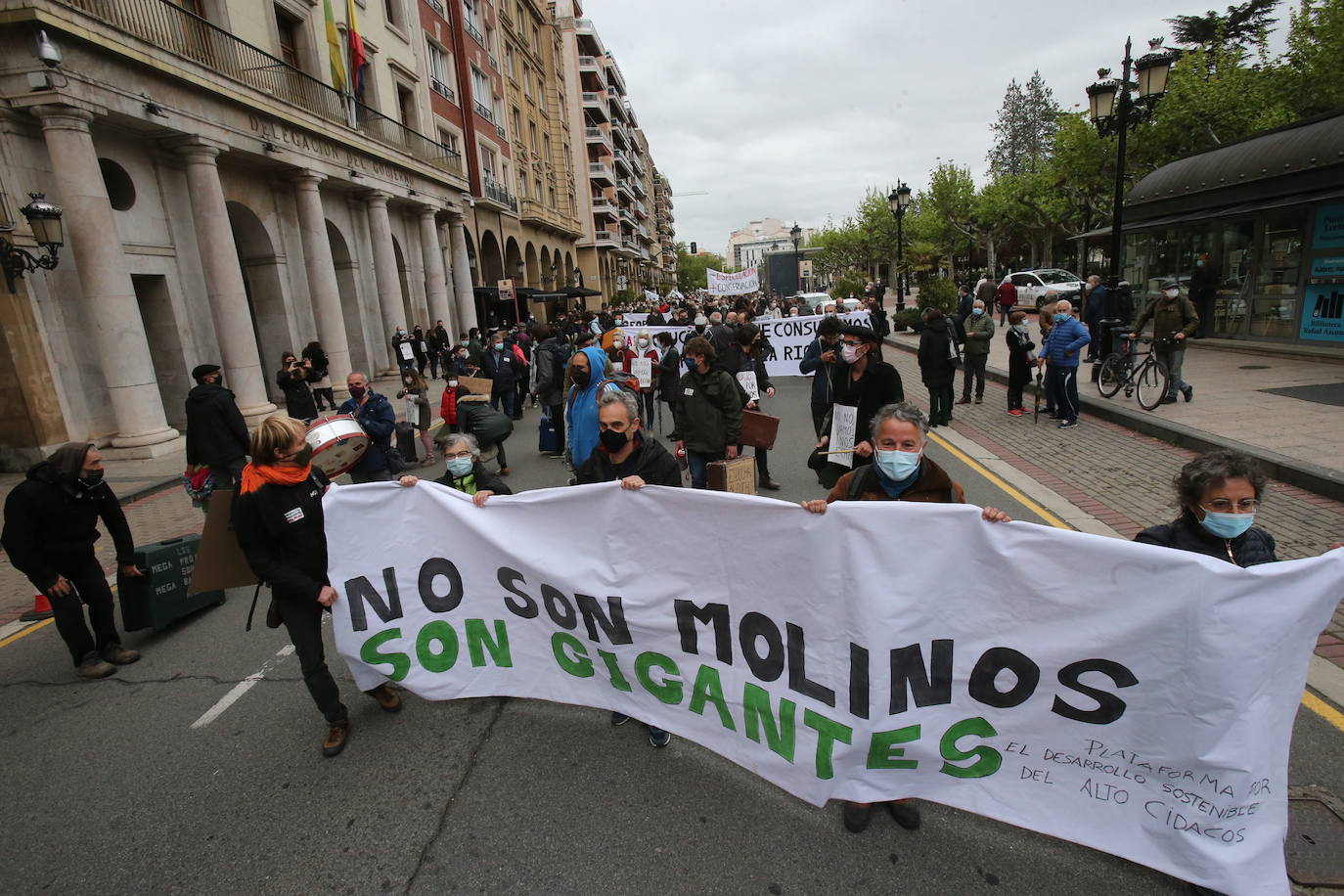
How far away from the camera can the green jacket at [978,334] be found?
37.9 feet

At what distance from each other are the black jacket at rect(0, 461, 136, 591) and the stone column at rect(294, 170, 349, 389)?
14845mm

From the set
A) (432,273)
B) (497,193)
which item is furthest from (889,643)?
(497,193)

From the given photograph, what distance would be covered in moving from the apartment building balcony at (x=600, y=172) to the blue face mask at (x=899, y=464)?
66423mm

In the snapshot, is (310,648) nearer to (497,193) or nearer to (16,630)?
(16,630)

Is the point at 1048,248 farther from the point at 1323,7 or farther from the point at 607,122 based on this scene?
the point at 607,122

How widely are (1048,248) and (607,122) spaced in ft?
143

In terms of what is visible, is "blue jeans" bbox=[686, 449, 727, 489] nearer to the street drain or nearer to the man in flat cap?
the street drain

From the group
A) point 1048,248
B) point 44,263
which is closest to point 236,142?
point 44,263

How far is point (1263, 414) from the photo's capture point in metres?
9.17

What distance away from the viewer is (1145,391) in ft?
37.1

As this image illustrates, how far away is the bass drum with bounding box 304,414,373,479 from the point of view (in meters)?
5.34

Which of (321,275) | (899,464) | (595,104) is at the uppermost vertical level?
(595,104)

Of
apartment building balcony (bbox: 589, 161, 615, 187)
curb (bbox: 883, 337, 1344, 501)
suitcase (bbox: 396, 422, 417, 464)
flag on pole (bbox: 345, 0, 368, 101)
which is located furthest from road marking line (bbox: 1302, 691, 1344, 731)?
apartment building balcony (bbox: 589, 161, 615, 187)

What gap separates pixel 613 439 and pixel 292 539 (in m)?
1.72
